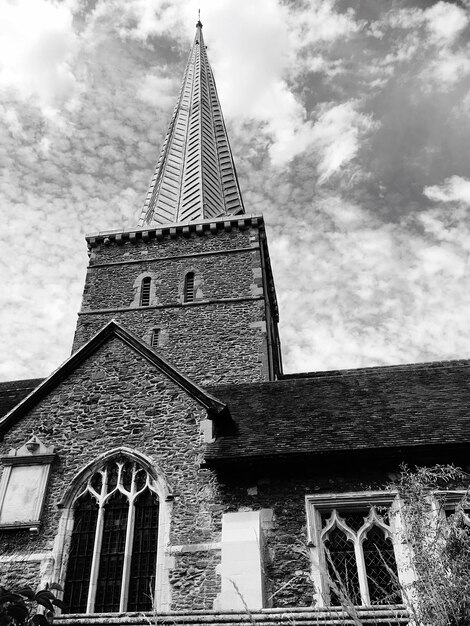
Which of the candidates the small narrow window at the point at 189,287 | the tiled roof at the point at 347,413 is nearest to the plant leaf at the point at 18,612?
the tiled roof at the point at 347,413

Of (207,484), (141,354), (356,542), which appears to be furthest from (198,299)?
(356,542)

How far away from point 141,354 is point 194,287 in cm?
906

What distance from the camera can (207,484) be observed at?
391 inches

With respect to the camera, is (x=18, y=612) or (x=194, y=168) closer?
(x=18, y=612)

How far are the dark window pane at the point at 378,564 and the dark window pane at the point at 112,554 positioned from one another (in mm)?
3747

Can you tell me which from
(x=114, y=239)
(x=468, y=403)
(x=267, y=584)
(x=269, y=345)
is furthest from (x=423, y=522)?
(x=114, y=239)

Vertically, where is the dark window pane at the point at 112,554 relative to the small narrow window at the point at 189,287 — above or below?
below

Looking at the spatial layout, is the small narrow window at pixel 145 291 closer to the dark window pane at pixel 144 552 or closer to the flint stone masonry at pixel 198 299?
the flint stone masonry at pixel 198 299

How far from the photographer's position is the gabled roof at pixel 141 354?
10898 millimetres

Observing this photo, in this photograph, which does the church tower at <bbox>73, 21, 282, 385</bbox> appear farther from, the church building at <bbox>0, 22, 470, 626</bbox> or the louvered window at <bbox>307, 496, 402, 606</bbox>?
the louvered window at <bbox>307, 496, 402, 606</bbox>

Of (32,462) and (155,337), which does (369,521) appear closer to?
(32,462)

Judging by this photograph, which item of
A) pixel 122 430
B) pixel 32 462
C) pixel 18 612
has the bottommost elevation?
pixel 18 612

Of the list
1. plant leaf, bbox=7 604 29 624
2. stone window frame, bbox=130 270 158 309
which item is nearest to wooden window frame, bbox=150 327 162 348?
stone window frame, bbox=130 270 158 309

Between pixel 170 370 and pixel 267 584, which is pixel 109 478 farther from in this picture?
pixel 267 584
